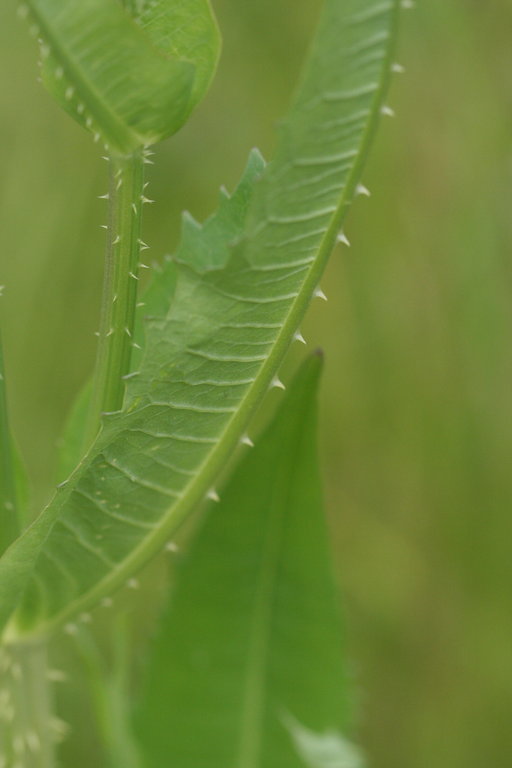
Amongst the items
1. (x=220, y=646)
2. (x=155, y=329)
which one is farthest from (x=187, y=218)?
(x=220, y=646)

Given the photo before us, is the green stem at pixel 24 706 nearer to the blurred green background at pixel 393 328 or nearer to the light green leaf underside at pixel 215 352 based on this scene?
the light green leaf underside at pixel 215 352

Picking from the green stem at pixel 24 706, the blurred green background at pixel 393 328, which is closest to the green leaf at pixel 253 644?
the green stem at pixel 24 706

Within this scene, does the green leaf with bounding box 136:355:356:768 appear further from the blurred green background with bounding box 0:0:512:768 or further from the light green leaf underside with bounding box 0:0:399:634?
the blurred green background with bounding box 0:0:512:768

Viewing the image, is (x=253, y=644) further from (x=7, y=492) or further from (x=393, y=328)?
(x=393, y=328)

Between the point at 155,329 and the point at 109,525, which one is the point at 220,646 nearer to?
the point at 109,525

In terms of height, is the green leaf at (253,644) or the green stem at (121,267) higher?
the green stem at (121,267)
